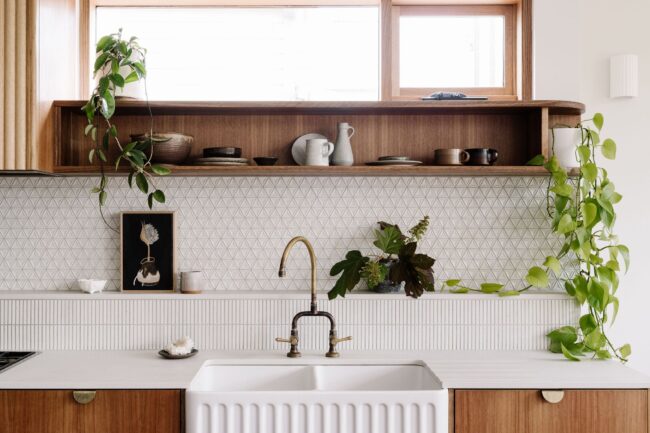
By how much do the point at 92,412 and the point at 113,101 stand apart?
3.73 ft

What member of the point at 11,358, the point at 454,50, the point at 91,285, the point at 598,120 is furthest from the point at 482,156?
the point at 11,358

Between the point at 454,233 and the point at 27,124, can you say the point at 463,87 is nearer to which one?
the point at 454,233

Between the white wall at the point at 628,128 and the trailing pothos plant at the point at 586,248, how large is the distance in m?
0.16

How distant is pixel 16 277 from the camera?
249 centimetres

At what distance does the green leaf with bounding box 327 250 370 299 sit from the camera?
2.26 meters

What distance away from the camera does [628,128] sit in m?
2.54

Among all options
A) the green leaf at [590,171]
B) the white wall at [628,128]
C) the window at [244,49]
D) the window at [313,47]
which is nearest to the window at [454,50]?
the window at [313,47]

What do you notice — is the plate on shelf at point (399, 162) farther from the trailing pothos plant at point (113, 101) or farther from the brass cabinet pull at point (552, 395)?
the brass cabinet pull at point (552, 395)

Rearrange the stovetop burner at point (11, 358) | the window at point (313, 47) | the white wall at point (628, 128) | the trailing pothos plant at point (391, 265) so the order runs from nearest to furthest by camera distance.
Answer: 1. the stovetop burner at point (11, 358)
2. the trailing pothos plant at point (391, 265)
3. the white wall at point (628, 128)
4. the window at point (313, 47)

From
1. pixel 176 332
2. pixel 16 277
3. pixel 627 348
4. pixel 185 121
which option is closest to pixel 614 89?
pixel 627 348

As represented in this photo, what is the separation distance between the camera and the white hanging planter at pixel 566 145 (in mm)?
2377

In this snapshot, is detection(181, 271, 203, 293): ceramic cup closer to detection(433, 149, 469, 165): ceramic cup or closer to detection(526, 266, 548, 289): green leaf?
detection(433, 149, 469, 165): ceramic cup

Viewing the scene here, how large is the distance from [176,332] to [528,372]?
1.40 meters

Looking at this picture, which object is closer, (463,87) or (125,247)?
(125,247)
